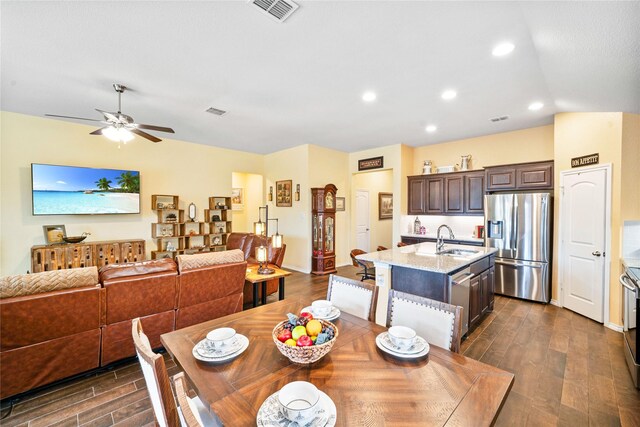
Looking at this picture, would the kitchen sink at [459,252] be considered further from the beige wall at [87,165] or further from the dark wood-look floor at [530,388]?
the beige wall at [87,165]

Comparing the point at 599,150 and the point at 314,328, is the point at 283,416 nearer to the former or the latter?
the point at 314,328

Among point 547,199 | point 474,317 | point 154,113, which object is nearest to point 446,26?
point 474,317

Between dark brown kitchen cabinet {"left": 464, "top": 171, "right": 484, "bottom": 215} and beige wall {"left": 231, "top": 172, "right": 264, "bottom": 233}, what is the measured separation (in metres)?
5.36

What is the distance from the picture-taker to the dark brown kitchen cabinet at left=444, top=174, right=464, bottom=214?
5371 mm

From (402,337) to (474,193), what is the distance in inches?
186

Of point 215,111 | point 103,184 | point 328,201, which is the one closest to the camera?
point 215,111

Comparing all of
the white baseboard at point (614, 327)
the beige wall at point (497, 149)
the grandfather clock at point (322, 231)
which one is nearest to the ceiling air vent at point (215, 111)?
the grandfather clock at point (322, 231)

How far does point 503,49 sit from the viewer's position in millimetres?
2453

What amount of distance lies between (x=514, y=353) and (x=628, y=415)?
828 mm

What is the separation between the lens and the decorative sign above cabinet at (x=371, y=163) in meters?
6.34

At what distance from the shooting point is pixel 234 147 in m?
6.45

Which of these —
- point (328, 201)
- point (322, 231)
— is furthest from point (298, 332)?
point (328, 201)

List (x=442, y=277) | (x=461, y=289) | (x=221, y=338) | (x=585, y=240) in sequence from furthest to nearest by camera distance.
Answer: (x=585, y=240), (x=461, y=289), (x=442, y=277), (x=221, y=338)

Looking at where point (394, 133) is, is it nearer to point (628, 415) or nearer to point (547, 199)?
point (547, 199)
